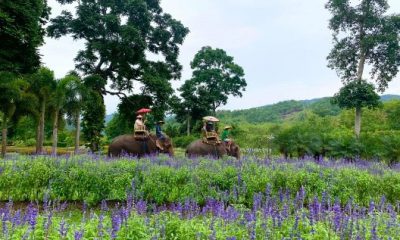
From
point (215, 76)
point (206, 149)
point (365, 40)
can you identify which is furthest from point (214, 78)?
point (206, 149)

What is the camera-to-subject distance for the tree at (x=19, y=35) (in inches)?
976

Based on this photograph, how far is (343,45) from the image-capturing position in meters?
33.6

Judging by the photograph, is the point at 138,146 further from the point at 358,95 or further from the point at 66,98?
the point at 358,95

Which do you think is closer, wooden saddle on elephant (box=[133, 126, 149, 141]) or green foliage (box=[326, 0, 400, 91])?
wooden saddle on elephant (box=[133, 126, 149, 141])

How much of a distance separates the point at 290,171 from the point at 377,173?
268 cm

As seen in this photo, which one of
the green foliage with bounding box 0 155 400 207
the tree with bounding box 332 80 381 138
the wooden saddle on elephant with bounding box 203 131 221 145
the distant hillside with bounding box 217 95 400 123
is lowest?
the green foliage with bounding box 0 155 400 207

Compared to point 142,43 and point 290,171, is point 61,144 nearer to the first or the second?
point 142,43

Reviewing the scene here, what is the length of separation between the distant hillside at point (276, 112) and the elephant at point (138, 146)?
8257 centimetres

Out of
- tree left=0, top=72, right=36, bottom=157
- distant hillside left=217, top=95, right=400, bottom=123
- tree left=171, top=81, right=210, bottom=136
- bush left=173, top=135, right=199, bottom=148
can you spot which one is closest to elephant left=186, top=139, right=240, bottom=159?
tree left=0, top=72, right=36, bottom=157

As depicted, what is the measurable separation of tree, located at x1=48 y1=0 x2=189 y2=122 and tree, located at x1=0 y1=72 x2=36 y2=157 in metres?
7.56

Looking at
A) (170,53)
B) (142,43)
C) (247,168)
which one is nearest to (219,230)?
(247,168)

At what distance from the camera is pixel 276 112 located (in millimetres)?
137125

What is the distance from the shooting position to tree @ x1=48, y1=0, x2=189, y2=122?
103 ft

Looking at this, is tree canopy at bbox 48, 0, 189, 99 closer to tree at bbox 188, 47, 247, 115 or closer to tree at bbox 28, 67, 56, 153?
tree at bbox 28, 67, 56, 153
